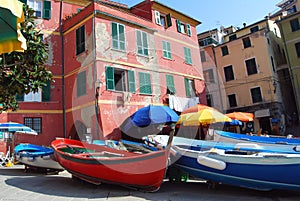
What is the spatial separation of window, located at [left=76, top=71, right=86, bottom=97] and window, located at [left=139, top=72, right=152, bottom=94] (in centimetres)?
312

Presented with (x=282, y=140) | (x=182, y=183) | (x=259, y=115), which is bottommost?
(x=182, y=183)

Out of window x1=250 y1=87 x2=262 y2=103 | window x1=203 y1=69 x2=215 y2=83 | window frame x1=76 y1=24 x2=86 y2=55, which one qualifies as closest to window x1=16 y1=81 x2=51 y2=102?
window frame x1=76 y1=24 x2=86 y2=55

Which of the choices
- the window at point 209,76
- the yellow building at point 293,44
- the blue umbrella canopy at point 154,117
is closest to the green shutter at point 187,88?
the blue umbrella canopy at point 154,117

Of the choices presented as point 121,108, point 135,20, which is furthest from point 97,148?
point 135,20

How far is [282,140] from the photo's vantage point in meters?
7.75

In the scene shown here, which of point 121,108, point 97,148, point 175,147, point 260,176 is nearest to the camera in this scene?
point 260,176

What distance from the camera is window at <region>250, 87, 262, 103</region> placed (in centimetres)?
2191

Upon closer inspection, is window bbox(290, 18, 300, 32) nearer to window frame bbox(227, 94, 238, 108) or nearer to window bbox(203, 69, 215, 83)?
window frame bbox(227, 94, 238, 108)

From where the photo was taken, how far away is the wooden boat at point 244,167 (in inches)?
190

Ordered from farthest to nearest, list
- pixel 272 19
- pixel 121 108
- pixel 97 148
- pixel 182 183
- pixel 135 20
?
pixel 272 19, pixel 135 20, pixel 121 108, pixel 97 148, pixel 182 183

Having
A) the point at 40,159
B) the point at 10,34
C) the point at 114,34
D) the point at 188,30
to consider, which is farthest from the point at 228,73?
the point at 10,34

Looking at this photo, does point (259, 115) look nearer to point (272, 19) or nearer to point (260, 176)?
point (272, 19)

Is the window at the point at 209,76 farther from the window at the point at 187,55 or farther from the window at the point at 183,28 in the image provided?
the window at the point at 187,55

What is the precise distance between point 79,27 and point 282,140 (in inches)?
451
